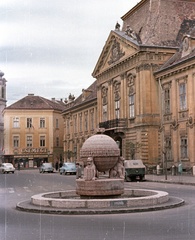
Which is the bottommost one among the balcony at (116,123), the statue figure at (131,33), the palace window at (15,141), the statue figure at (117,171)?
the statue figure at (117,171)

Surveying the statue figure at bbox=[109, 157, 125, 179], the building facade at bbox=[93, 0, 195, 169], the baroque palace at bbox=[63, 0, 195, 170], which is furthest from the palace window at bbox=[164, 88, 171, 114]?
the statue figure at bbox=[109, 157, 125, 179]

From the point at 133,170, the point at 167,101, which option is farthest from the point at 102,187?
the point at 167,101

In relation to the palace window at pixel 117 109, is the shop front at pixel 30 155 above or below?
below

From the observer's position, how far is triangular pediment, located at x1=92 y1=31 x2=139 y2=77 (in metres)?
47.1

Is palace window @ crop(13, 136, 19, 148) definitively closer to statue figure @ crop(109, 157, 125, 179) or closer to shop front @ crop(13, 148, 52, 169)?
shop front @ crop(13, 148, 52, 169)

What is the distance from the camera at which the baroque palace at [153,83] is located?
1607 inches

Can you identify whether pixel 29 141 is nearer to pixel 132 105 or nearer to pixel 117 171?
pixel 132 105

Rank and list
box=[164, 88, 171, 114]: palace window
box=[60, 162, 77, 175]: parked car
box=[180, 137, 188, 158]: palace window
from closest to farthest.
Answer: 1. box=[180, 137, 188, 158]: palace window
2. box=[164, 88, 171, 114]: palace window
3. box=[60, 162, 77, 175]: parked car

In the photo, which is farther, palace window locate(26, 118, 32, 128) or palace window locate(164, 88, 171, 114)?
palace window locate(26, 118, 32, 128)

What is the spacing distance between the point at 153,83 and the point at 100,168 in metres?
29.6

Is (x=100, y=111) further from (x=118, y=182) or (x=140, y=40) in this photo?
(x=118, y=182)

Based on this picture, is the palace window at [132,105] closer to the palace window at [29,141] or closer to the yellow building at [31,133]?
the yellow building at [31,133]

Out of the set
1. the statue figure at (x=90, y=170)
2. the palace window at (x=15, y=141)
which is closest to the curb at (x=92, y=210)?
the statue figure at (x=90, y=170)

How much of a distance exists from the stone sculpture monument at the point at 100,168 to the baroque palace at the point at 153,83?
2329cm
